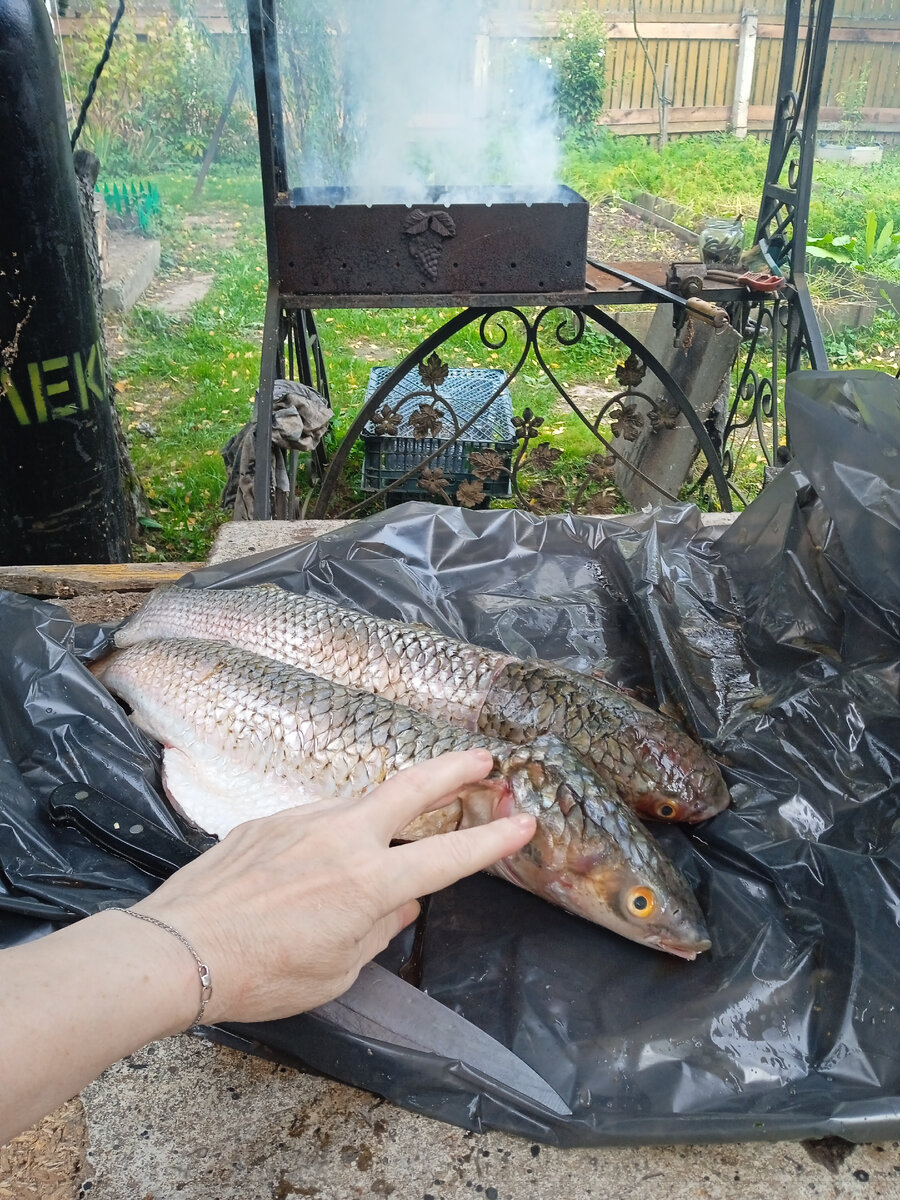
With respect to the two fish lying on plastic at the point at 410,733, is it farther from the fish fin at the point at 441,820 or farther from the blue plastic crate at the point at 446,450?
the blue plastic crate at the point at 446,450

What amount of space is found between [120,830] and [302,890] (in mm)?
719

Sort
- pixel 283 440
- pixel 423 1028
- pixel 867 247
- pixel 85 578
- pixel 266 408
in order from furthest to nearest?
pixel 867 247
pixel 283 440
pixel 266 408
pixel 85 578
pixel 423 1028

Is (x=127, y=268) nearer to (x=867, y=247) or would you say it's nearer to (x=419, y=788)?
(x=867, y=247)

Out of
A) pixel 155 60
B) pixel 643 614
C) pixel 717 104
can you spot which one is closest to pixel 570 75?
pixel 717 104

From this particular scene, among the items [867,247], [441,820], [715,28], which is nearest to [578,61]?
[715,28]

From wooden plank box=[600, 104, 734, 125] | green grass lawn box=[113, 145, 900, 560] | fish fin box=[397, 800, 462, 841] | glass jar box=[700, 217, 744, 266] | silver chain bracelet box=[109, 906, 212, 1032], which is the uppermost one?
wooden plank box=[600, 104, 734, 125]

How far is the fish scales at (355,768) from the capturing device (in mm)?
1554

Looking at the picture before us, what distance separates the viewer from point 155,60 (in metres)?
11.5

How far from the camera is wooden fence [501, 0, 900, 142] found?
42.3ft

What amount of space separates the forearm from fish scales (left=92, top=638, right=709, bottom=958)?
0.46 m

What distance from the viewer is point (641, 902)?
1.52 metres

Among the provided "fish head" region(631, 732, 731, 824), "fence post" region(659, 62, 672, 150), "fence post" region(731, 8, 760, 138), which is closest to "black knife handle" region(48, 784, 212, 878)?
"fish head" region(631, 732, 731, 824)

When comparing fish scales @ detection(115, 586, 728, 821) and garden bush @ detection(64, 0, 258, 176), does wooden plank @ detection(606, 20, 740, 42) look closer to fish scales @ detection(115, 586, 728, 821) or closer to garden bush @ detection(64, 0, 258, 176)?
garden bush @ detection(64, 0, 258, 176)

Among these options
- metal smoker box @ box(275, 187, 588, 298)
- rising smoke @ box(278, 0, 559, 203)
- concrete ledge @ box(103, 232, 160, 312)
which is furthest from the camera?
concrete ledge @ box(103, 232, 160, 312)
